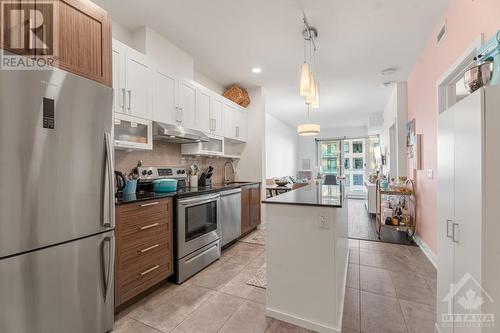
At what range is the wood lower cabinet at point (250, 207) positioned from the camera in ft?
12.8

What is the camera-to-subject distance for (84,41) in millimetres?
1631

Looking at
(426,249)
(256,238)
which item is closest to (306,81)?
(256,238)

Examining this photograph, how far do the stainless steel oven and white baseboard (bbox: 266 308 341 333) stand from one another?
111 cm

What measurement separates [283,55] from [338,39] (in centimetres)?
79

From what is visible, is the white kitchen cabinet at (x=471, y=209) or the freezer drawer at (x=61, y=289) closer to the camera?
the white kitchen cabinet at (x=471, y=209)

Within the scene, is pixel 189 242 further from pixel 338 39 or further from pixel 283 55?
pixel 338 39

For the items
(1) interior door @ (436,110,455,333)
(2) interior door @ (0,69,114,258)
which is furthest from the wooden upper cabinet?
(1) interior door @ (436,110,455,333)

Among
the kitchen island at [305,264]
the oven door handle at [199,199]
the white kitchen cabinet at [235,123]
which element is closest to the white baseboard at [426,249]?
the kitchen island at [305,264]

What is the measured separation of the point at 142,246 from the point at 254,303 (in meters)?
1.18

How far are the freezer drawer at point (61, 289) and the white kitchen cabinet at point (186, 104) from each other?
1.82m

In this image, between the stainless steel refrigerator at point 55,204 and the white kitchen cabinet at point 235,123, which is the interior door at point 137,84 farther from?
the white kitchen cabinet at point 235,123

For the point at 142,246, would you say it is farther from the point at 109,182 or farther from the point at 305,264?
the point at 305,264

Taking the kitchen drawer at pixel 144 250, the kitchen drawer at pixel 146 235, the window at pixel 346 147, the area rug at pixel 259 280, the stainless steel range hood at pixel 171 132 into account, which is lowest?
the area rug at pixel 259 280

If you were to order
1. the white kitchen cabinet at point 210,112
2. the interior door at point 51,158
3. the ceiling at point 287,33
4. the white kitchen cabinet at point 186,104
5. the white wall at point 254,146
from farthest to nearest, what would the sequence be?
the white wall at point 254,146
the white kitchen cabinet at point 210,112
the white kitchen cabinet at point 186,104
the ceiling at point 287,33
the interior door at point 51,158
